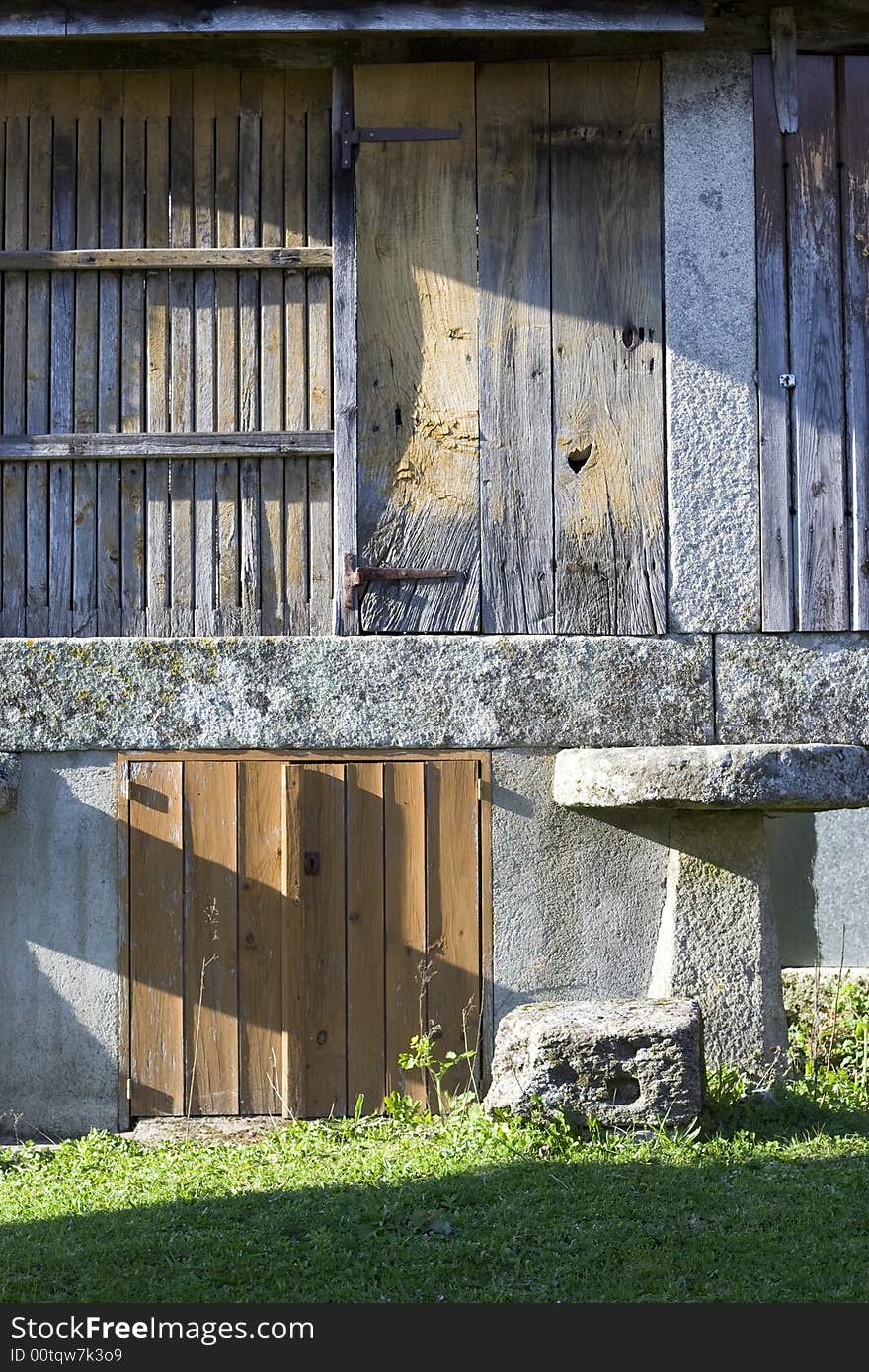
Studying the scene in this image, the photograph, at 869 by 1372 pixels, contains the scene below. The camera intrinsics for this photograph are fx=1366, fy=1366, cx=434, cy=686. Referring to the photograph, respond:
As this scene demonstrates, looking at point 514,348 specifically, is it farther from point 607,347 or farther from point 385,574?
point 385,574

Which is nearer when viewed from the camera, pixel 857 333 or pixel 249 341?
pixel 857 333

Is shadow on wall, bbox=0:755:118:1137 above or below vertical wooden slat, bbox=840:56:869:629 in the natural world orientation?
below

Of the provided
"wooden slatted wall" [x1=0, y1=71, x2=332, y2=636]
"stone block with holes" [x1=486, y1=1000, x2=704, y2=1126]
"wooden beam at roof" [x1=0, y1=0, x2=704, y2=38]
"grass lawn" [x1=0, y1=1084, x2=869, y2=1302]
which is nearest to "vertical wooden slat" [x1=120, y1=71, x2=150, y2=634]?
"wooden slatted wall" [x1=0, y1=71, x2=332, y2=636]

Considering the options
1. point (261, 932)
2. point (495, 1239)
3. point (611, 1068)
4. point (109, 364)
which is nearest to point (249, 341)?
point (109, 364)

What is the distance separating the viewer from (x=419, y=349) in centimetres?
562

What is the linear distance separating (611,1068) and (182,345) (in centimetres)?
336

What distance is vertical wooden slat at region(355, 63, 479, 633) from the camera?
5562 millimetres

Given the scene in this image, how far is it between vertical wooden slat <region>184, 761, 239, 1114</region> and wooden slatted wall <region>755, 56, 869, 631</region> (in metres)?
2.33

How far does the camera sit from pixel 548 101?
18.6 feet

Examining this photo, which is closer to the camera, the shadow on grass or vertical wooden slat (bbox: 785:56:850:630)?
the shadow on grass

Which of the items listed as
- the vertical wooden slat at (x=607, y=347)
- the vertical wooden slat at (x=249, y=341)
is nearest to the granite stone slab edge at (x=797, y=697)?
the vertical wooden slat at (x=607, y=347)

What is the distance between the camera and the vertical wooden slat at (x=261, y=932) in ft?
17.7

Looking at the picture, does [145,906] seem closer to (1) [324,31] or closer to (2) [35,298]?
(2) [35,298]

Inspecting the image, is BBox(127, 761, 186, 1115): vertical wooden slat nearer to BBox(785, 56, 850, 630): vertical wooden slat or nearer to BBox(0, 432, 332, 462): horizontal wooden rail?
BBox(0, 432, 332, 462): horizontal wooden rail
